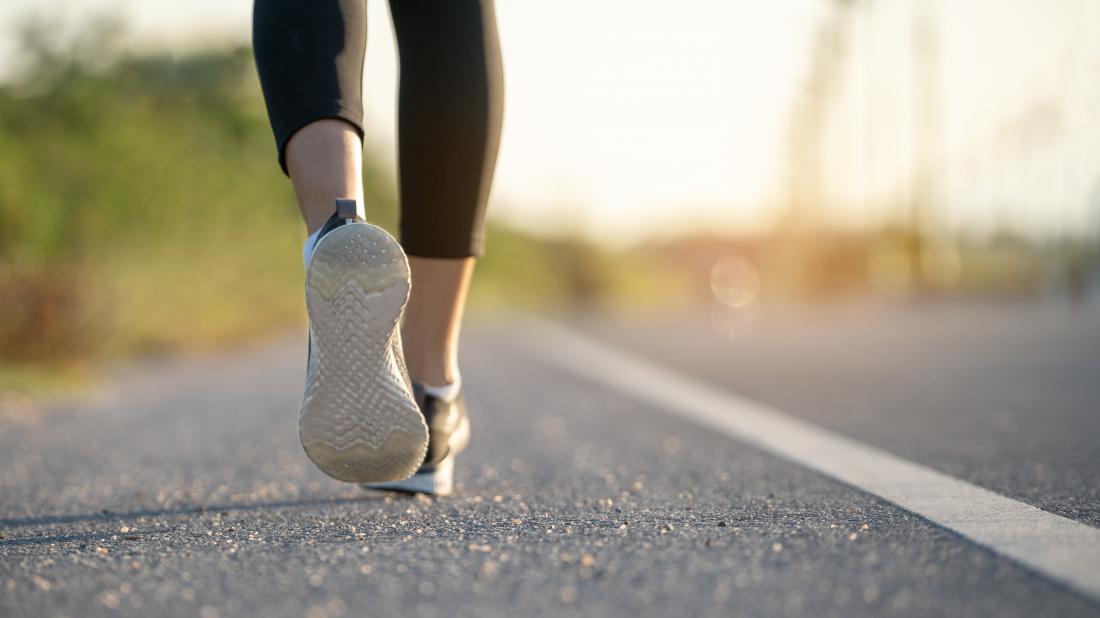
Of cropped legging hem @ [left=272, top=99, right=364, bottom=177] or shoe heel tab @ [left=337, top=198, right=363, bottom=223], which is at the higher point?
cropped legging hem @ [left=272, top=99, right=364, bottom=177]

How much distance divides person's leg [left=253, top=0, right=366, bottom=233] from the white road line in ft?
3.07

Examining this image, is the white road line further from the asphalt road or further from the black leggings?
the black leggings

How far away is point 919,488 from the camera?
5.95 feet

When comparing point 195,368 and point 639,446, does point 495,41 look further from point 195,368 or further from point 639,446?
point 195,368

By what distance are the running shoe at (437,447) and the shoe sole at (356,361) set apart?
329 mm

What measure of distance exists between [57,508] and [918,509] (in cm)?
137

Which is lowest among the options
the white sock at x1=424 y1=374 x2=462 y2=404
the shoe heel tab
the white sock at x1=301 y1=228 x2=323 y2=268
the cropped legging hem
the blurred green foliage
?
the blurred green foliage

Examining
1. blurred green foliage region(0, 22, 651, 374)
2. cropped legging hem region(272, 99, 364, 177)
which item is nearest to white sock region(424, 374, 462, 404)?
cropped legging hem region(272, 99, 364, 177)

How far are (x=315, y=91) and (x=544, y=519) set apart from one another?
2.32 ft

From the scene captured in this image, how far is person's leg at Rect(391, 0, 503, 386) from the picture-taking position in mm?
1990

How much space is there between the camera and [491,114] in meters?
2.02

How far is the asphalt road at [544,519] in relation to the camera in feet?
3.78

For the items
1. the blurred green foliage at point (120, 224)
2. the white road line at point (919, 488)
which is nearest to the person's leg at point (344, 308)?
the white road line at point (919, 488)

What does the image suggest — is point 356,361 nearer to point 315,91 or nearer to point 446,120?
point 315,91
